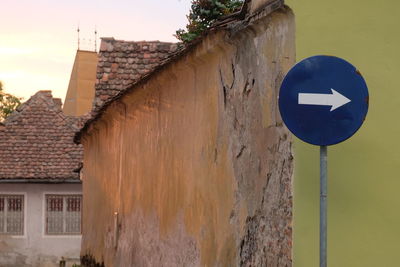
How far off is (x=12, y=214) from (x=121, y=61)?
13553mm

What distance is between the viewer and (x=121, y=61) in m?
20.1

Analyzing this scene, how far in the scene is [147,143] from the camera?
13227 mm

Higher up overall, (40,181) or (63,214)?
(40,181)

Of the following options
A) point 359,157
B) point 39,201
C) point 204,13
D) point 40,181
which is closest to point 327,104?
point 359,157

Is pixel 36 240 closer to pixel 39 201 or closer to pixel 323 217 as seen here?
pixel 39 201

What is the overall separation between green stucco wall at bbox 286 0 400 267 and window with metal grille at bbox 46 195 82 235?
25.6m

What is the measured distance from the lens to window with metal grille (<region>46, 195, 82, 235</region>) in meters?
32.2

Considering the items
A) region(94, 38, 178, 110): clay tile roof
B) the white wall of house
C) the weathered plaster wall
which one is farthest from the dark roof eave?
the weathered plaster wall

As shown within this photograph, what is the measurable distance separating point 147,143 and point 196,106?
3.18 metres

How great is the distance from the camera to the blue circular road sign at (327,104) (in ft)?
20.6

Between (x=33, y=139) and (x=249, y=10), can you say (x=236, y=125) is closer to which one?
(x=249, y=10)

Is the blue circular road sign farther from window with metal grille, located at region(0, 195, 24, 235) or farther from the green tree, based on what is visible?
the green tree

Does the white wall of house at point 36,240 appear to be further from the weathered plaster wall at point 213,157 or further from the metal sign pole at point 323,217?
the metal sign pole at point 323,217

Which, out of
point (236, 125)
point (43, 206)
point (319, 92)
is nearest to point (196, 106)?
point (236, 125)
